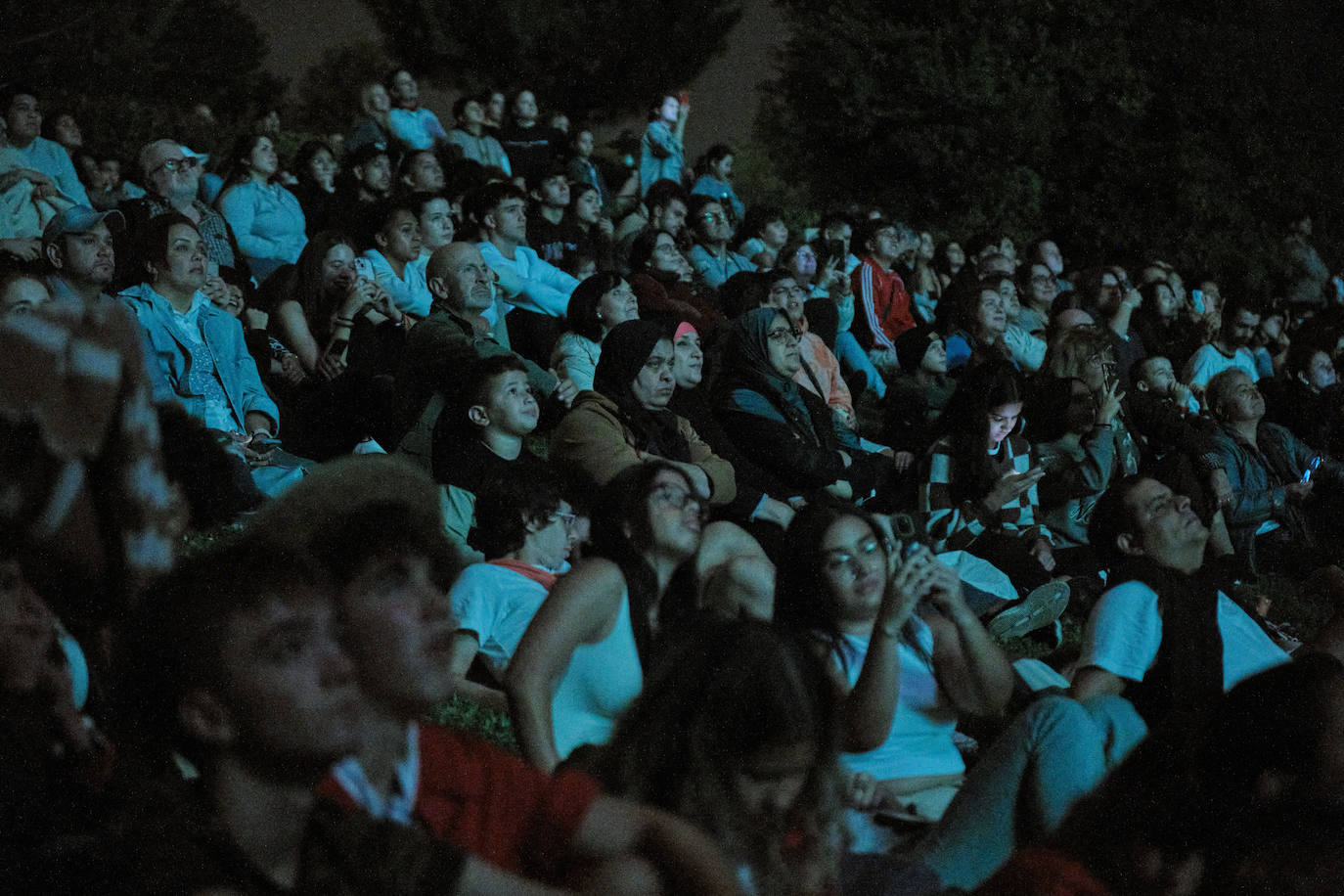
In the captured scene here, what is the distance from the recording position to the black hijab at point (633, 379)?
5.57 meters

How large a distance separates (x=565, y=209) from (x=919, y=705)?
21.5ft

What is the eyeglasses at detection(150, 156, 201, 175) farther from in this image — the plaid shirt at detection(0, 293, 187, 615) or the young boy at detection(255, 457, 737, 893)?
the young boy at detection(255, 457, 737, 893)

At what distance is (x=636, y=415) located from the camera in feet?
18.3

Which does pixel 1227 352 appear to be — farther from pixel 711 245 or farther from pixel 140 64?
pixel 140 64

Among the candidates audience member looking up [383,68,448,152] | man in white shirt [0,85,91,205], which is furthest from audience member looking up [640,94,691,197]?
man in white shirt [0,85,91,205]

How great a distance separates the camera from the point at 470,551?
4969 millimetres

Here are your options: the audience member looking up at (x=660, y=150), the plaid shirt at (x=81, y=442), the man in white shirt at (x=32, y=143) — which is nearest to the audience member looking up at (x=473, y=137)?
the audience member looking up at (x=660, y=150)

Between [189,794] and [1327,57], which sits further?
[1327,57]

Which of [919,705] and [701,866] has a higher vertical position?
[701,866]

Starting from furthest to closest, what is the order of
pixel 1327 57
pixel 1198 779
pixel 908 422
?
pixel 1327 57 < pixel 908 422 < pixel 1198 779

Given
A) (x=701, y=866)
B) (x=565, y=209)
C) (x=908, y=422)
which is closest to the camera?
(x=701, y=866)

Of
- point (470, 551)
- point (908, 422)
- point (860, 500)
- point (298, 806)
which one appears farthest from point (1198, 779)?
point (908, 422)

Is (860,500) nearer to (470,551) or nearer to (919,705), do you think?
(470,551)

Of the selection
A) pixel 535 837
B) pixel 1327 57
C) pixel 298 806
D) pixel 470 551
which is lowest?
pixel 1327 57
